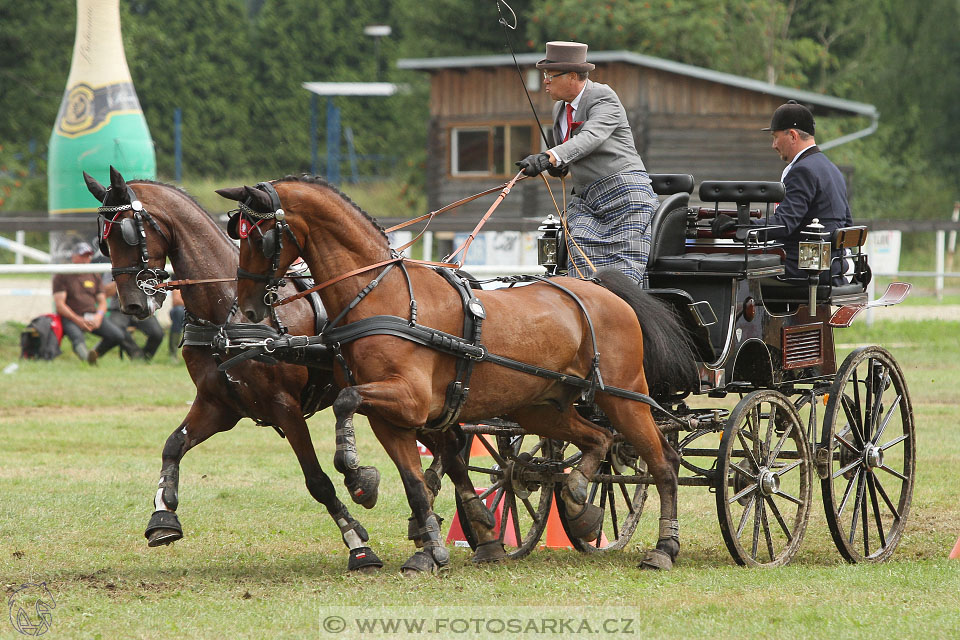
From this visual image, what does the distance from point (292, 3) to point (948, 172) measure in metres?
26.6

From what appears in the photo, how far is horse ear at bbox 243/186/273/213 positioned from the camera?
567cm

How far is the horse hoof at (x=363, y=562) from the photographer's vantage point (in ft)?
20.8

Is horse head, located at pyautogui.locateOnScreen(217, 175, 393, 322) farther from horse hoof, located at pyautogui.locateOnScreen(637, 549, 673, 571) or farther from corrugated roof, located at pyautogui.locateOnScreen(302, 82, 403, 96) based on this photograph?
corrugated roof, located at pyautogui.locateOnScreen(302, 82, 403, 96)

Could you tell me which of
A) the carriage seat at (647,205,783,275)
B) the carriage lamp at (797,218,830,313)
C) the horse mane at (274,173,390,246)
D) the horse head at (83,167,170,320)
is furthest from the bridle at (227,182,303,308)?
the carriage lamp at (797,218,830,313)

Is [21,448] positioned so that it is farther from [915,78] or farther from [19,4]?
[915,78]

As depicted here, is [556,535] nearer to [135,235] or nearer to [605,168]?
[605,168]

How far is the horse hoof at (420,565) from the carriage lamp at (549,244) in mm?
2110

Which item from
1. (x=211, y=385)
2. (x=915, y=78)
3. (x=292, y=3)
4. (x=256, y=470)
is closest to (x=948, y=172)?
(x=915, y=78)

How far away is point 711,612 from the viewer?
5379 mm

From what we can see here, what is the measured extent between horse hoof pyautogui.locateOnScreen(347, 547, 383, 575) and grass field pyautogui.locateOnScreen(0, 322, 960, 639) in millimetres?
96

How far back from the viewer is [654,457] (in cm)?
656

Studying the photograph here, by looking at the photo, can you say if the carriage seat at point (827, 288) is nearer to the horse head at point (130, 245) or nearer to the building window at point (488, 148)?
the horse head at point (130, 245)

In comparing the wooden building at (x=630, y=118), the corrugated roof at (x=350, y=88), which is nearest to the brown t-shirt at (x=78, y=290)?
the wooden building at (x=630, y=118)

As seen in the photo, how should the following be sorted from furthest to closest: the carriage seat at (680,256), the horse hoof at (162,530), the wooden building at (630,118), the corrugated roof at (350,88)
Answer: the corrugated roof at (350,88) < the wooden building at (630,118) < the carriage seat at (680,256) < the horse hoof at (162,530)
